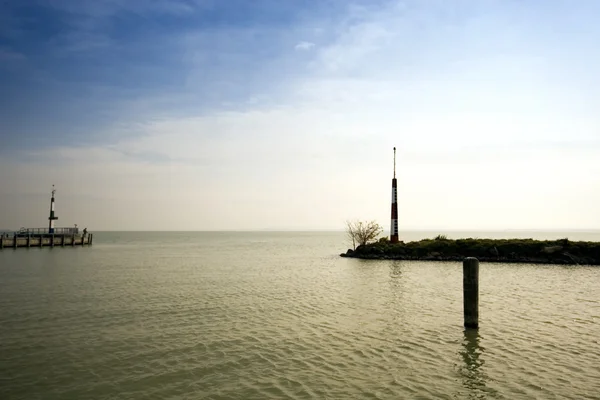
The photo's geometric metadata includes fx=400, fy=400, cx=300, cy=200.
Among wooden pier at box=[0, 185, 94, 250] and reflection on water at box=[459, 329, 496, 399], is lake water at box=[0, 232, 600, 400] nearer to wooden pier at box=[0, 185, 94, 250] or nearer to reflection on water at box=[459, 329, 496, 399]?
reflection on water at box=[459, 329, 496, 399]

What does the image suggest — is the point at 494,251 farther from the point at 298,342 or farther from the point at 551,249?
the point at 298,342

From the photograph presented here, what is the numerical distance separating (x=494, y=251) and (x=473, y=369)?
127 feet

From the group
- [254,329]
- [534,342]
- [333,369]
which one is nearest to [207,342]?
[254,329]

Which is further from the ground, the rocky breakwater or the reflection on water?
the rocky breakwater

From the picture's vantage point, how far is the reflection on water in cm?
1045

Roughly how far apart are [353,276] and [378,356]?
22409 mm

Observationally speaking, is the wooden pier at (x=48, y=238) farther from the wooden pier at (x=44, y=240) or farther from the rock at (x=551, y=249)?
the rock at (x=551, y=249)

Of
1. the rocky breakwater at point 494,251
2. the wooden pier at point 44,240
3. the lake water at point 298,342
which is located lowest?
the lake water at point 298,342

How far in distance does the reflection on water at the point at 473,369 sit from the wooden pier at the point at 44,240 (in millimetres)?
88670

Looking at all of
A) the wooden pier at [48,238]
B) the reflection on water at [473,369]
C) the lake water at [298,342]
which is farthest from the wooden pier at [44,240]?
the reflection on water at [473,369]

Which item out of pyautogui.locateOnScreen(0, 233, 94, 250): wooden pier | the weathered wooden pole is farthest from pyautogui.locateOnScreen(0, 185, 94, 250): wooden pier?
the weathered wooden pole

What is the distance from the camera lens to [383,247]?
53.9 metres

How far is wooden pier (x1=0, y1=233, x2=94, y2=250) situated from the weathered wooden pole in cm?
8765

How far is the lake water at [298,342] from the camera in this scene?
35.7 feet
